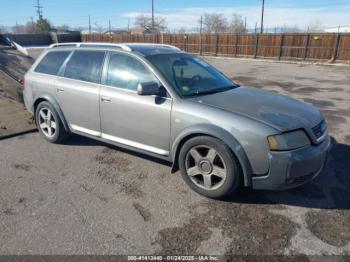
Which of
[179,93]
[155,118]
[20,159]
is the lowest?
[20,159]

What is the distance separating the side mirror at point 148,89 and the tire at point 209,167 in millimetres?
723

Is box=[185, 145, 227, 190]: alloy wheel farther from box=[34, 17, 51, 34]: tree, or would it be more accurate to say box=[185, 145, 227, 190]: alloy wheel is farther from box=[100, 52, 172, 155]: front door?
box=[34, 17, 51, 34]: tree

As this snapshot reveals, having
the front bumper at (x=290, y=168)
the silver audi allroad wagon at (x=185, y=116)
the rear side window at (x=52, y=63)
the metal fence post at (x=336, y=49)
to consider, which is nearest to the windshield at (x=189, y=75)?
the silver audi allroad wagon at (x=185, y=116)

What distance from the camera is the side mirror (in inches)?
146

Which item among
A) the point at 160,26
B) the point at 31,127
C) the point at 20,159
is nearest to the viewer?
the point at 20,159

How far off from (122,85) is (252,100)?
5.56 ft

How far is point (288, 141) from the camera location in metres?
3.24

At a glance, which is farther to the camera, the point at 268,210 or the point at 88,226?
the point at 268,210

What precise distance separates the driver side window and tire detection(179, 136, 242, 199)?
39.9 inches

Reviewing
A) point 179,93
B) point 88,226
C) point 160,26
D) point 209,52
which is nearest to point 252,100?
point 179,93

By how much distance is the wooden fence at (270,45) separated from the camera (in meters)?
21.3

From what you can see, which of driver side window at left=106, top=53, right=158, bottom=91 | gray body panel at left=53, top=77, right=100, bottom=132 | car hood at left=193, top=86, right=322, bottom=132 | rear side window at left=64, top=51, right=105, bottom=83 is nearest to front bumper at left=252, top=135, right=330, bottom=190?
car hood at left=193, top=86, right=322, bottom=132

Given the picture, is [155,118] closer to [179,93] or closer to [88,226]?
[179,93]

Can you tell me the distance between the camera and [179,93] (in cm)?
386
